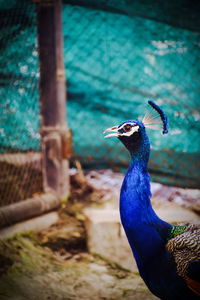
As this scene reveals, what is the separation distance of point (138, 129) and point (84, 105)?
1.73 metres

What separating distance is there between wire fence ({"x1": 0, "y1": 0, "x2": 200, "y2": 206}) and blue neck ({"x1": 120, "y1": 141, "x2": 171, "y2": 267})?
3.37ft

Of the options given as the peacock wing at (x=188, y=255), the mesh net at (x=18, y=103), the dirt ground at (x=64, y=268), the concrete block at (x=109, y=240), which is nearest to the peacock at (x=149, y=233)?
the peacock wing at (x=188, y=255)

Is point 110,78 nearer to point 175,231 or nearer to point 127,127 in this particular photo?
point 127,127

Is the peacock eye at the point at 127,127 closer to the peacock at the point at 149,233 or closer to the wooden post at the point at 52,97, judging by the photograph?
the peacock at the point at 149,233

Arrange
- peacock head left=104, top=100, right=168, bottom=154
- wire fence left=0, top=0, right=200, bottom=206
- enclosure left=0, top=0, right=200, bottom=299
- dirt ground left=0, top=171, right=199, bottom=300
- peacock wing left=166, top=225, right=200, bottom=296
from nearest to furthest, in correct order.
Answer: peacock wing left=166, top=225, right=200, bottom=296
peacock head left=104, top=100, right=168, bottom=154
dirt ground left=0, top=171, right=199, bottom=300
enclosure left=0, top=0, right=200, bottom=299
wire fence left=0, top=0, right=200, bottom=206

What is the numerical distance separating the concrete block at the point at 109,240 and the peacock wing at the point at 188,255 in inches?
32.1

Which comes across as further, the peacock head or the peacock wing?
the peacock head

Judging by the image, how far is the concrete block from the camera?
201 centimetres

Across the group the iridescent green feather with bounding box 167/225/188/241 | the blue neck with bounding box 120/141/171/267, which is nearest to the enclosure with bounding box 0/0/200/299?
the iridescent green feather with bounding box 167/225/188/241

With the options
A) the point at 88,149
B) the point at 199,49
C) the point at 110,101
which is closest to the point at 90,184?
the point at 88,149

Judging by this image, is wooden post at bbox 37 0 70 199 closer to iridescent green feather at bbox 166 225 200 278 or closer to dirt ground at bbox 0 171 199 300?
dirt ground at bbox 0 171 199 300

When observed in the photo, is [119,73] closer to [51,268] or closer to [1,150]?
[1,150]

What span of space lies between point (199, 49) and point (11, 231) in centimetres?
209

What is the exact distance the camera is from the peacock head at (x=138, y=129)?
48.3 inches
